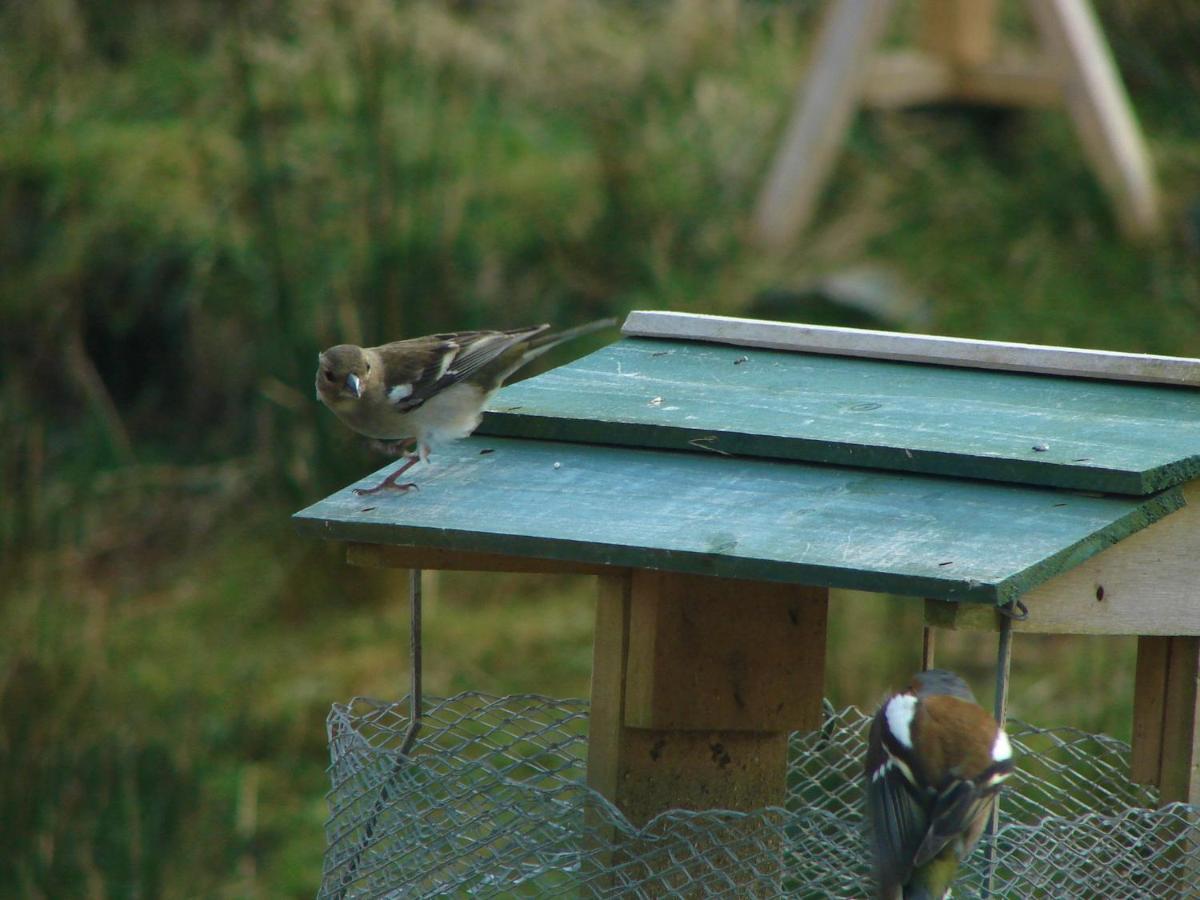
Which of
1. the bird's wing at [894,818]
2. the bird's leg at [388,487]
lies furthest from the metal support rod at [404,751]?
the bird's wing at [894,818]

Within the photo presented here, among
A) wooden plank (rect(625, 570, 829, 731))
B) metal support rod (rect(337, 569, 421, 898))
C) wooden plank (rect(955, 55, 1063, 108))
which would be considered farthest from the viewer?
wooden plank (rect(955, 55, 1063, 108))

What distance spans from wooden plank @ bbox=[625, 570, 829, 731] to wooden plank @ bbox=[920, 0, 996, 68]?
6088mm

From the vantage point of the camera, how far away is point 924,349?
12.1ft

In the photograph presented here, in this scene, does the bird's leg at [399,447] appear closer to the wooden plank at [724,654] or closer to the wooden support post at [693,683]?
the wooden support post at [693,683]

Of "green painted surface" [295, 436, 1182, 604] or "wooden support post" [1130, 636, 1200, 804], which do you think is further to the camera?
"wooden support post" [1130, 636, 1200, 804]

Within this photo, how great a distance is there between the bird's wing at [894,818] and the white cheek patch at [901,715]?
38mm

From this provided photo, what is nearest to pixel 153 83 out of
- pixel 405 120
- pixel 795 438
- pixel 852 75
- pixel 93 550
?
pixel 405 120

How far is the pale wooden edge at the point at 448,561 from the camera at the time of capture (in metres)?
3.24

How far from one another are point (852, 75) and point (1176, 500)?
18.0ft

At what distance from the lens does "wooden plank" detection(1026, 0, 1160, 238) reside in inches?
316

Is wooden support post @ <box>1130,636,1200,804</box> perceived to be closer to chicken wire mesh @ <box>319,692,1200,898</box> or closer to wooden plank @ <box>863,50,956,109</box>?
chicken wire mesh @ <box>319,692,1200,898</box>

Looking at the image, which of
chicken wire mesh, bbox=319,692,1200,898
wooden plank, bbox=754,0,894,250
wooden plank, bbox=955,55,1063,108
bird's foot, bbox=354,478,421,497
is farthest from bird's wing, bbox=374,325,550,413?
wooden plank, bbox=955,55,1063,108

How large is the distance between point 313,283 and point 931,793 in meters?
4.95

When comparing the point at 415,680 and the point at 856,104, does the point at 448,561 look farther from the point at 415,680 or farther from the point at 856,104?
the point at 856,104
